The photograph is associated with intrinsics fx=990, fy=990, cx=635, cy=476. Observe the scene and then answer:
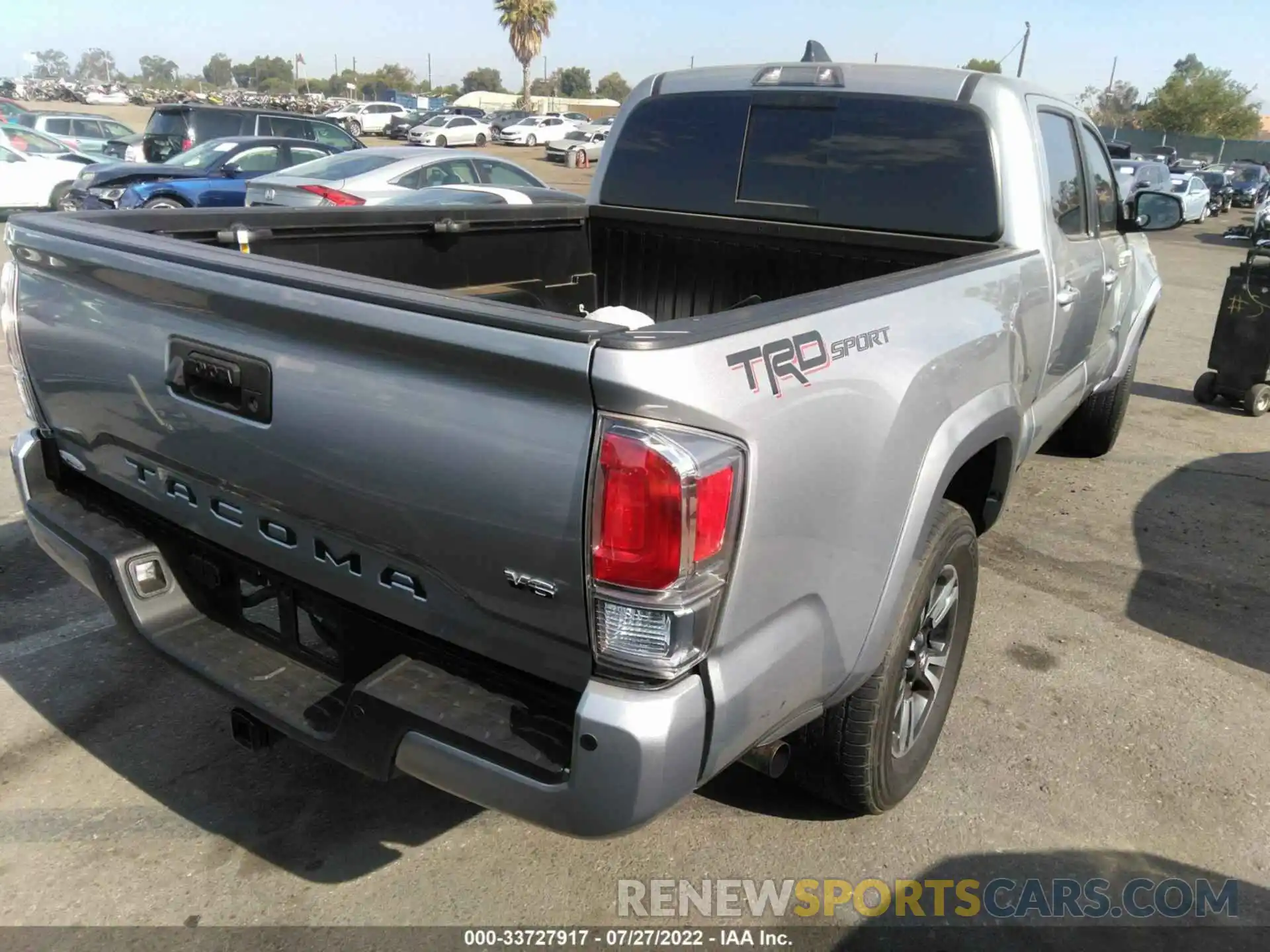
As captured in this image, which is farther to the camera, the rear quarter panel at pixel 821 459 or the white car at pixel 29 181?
the white car at pixel 29 181

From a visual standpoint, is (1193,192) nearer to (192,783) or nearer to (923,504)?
(923,504)

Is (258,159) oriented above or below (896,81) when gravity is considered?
below

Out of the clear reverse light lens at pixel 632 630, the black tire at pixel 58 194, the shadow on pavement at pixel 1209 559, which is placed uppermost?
the clear reverse light lens at pixel 632 630

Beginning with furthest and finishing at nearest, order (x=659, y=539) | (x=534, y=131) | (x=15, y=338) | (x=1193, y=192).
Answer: (x=534, y=131)
(x=1193, y=192)
(x=15, y=338)
(x=659, y=539)

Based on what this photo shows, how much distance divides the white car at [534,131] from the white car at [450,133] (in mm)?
957

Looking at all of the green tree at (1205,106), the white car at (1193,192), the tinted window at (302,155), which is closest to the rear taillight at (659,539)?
the tinted window at (302,155)

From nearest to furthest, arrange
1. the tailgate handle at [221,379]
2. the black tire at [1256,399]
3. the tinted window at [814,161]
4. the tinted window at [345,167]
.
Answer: the tailgate handle at [221,379] → the tinted window at [814,161] → the black tire at [1256,399] → the tinted window at [345,167]

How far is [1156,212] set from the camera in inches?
192

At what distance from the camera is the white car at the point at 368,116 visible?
153ft

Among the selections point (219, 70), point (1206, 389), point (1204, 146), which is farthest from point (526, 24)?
point (219, 70)

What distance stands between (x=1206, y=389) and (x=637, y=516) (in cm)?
760

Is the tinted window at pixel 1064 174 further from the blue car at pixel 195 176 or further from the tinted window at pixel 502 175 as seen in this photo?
the blue car at pixel 195 176

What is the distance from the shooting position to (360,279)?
2057mm

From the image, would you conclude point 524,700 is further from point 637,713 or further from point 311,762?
point 311,762
